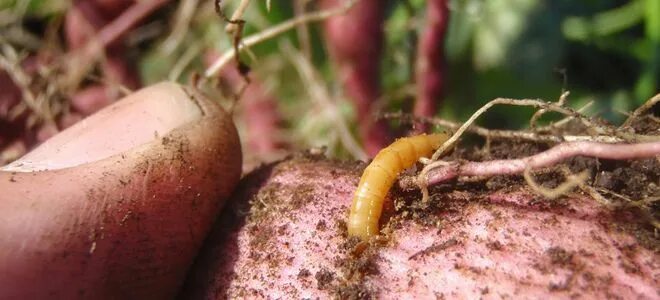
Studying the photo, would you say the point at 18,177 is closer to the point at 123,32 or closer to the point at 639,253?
the point at 639,253

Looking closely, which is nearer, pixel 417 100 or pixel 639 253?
pixel 639 253

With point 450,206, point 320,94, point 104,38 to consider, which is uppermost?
point 450,206

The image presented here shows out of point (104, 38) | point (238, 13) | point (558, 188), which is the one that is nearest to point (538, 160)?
point (558, 188)

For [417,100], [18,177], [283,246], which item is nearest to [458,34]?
[417,100]

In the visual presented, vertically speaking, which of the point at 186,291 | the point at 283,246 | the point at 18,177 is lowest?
the point at 186,291

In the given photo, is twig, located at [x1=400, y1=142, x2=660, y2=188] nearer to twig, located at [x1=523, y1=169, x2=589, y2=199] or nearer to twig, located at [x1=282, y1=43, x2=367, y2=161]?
twig, located at [x1=523, y1=169, x2=589, y2=199]

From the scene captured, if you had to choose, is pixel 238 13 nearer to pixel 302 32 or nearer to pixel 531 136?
pixel 531 136
